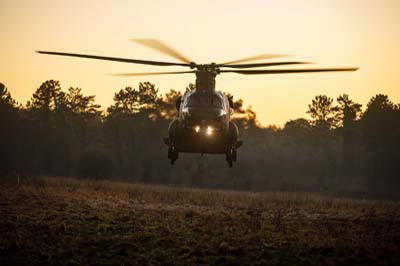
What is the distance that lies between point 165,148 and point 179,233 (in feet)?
180

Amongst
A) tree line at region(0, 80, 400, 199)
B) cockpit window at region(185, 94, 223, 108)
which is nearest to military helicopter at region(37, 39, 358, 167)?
cockpit window at region(185, 94, 223, 108)

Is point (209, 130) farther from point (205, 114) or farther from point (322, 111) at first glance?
point (322, 111)

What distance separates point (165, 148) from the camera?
78.8m

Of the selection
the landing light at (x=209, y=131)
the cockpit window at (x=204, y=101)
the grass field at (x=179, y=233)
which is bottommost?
the grass field at (x=179, y=233)

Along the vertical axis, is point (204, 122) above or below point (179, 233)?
above

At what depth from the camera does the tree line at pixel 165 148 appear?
2936 inches

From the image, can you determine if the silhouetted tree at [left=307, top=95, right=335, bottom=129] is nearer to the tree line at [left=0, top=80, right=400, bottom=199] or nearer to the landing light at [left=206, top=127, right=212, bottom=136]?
the tree line at [left=0, top=80, right=400, bottom=199]

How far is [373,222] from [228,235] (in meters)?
8.98

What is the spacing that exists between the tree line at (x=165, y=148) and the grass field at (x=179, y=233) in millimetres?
38878

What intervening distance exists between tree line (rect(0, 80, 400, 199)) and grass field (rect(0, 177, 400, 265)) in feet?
128

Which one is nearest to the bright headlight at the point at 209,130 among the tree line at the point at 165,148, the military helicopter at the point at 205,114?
the military helicopter at the point at 205,114

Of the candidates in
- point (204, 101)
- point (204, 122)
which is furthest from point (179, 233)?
point (204, 101)

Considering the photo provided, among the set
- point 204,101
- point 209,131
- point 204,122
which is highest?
point 204,101

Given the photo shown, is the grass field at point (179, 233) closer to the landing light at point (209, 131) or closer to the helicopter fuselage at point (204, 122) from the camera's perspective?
the helicopter fuselage at point (204, 122)
